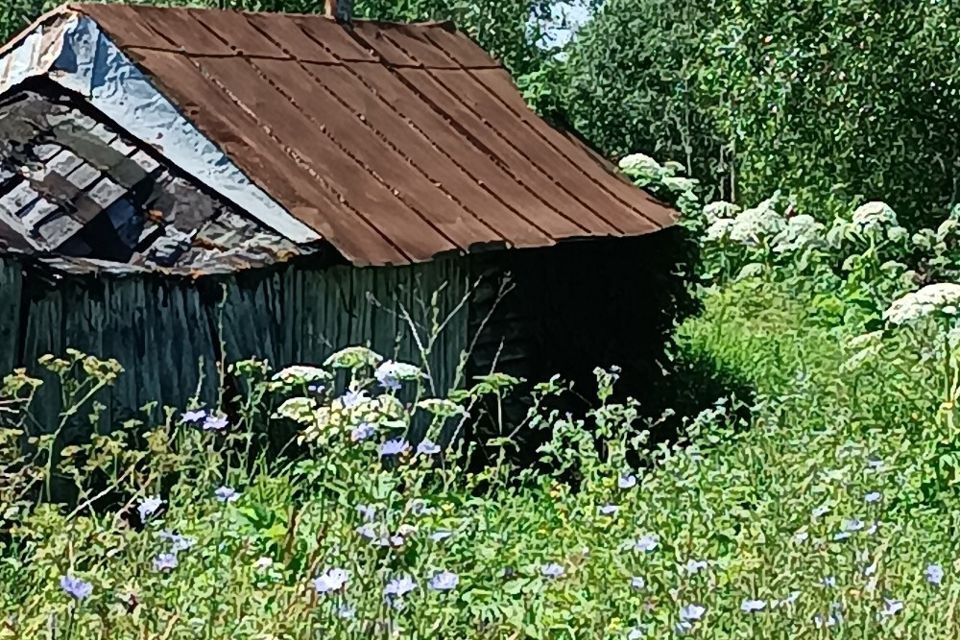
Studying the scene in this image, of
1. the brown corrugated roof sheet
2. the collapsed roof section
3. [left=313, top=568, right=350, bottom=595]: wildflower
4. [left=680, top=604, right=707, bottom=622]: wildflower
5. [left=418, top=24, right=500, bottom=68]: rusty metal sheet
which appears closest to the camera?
[left=313, top=568, right=350, bottom=595]: wildflower

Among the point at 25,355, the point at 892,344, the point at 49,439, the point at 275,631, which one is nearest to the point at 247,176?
the point at 25,355

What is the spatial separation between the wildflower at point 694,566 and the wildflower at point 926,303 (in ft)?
12.0

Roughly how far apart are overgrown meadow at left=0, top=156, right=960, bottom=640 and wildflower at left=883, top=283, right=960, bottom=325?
0.02 metres

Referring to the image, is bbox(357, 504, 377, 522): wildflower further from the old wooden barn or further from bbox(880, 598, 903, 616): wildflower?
the old wooden barn

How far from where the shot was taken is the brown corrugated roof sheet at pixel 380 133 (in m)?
7.70

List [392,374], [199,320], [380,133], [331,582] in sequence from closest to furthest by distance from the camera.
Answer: [331,582] < [392,374] < [199,320] < [380,133]

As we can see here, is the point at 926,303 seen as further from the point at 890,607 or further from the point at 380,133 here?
the point at 890,607

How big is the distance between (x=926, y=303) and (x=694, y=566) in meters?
3.87

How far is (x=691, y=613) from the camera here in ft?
12.6

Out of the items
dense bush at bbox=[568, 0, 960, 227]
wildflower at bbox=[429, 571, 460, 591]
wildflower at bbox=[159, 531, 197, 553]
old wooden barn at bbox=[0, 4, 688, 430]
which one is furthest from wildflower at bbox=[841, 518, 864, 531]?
dense bush at bbox=[568, 0, 960, 227]

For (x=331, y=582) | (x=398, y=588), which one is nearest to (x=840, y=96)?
(x=398, y=588)

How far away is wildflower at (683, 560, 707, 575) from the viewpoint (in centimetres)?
423

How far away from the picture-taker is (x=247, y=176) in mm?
7422

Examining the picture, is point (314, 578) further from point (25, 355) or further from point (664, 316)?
point (664, 316)
